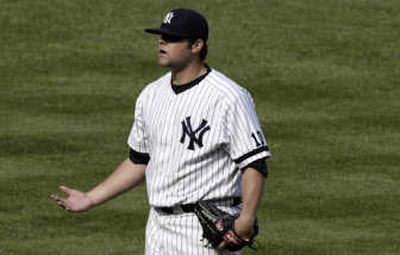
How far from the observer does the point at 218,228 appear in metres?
6.80

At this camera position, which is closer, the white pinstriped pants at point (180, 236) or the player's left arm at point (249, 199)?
the player's left arm at point (249, 199)

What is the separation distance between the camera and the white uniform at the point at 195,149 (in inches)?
271

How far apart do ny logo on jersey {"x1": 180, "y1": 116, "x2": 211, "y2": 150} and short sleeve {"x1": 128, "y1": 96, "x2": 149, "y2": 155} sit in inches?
13.5

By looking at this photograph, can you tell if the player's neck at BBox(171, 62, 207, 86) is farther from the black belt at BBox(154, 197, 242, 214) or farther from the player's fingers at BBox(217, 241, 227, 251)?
the player's fingers at BBox(217, 241, 227, 251)

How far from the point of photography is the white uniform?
271 inches

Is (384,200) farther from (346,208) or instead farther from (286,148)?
(286,148)

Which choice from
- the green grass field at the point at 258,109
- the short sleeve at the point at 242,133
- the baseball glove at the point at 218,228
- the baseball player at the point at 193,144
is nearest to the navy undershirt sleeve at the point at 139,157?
the baseball player at the point at 193,144

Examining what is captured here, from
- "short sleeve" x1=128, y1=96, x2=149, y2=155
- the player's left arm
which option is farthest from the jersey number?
"short sleeve" x1=128, y1=96, x2=149, y2=155

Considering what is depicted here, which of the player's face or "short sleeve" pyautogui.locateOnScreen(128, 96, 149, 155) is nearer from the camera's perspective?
the player's face

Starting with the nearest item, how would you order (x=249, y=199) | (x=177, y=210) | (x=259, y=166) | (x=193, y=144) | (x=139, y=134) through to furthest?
(x=249, y=199)
(x=259, y=166)
(x=193, y=144)
(x=177, y=210)
(x=139, y=134)

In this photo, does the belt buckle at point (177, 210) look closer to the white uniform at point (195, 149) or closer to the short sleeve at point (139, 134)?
the white uniform at point (195, 149)

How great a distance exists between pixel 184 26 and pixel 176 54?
0.14m

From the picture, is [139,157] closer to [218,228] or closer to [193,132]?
[193,132]

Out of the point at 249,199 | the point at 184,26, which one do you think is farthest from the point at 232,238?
the point at 184,26
